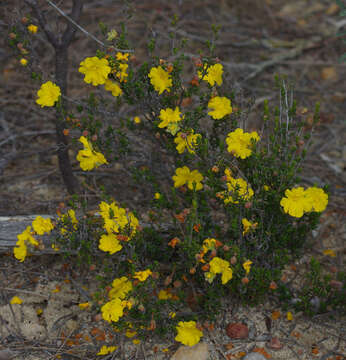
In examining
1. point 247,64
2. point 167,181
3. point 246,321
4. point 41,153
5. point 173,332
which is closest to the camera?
point 173,332

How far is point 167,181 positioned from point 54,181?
1.05 metres

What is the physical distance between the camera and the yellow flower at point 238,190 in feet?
8.01

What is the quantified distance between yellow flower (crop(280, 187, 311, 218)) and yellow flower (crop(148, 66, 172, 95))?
971mm

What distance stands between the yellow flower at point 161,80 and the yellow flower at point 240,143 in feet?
1.65

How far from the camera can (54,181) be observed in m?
3.68

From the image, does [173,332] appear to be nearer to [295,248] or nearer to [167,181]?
[295,248]

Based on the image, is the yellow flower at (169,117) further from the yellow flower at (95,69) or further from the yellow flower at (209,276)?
the yellow flower at (209,276)

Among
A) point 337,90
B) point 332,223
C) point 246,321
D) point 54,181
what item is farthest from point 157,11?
point 246,321

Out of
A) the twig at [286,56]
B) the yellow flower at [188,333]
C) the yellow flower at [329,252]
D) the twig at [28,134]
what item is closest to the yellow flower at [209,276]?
the yellow flower at [188,333]

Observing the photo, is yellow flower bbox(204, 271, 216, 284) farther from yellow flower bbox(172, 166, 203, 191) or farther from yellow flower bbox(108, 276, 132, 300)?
yellow flower bbox(172, 166, 203, 191)

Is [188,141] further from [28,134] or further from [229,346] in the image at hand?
[28,134]

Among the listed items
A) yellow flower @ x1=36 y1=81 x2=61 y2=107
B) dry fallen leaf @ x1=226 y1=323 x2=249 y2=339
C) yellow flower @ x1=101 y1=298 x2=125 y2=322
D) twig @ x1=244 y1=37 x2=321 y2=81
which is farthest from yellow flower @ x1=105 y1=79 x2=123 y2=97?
twig @ x1=244 y1=37 x2=321 y2=81

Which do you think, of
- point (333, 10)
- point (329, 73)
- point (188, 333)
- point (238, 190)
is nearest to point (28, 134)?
point (238, 190)

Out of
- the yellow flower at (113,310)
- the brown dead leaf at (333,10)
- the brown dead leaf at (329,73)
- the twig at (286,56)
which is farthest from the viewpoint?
the brown dead leaf at (333,10)
